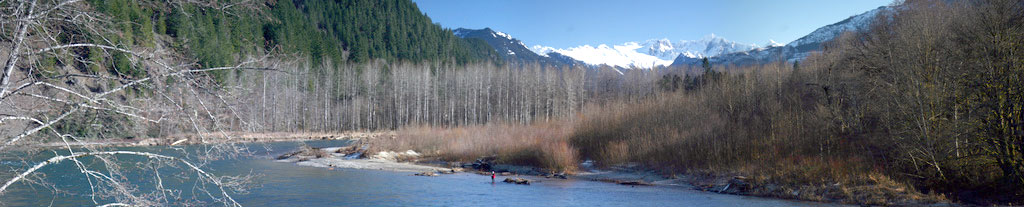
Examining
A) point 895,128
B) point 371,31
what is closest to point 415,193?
point 895,128

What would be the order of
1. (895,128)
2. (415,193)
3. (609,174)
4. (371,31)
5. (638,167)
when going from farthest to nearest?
(371,31)
(638,167)
(609,174)
(415,193)
(895,128)

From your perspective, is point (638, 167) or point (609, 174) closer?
point (609, 174)

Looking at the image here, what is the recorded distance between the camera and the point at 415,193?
2277 centimetres

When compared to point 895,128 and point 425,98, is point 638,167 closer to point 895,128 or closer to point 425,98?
point 895,128

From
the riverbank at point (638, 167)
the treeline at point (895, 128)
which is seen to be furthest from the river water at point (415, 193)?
the treeline at point (895, 128)

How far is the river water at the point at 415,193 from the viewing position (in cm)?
2011

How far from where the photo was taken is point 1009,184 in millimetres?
18516

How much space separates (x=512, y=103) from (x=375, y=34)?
61.4 meters

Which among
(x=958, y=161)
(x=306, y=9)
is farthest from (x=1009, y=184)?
(x=306, y=9)

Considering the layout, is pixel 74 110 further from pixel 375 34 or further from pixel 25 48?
pixel 375 34

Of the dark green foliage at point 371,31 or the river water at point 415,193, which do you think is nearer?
the river water at point 415,193

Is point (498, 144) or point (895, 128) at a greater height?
point (895, 128)

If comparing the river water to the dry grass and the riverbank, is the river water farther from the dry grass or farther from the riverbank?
the dry grass

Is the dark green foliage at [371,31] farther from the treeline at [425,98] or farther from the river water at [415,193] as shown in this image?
the river water at [415,193]
